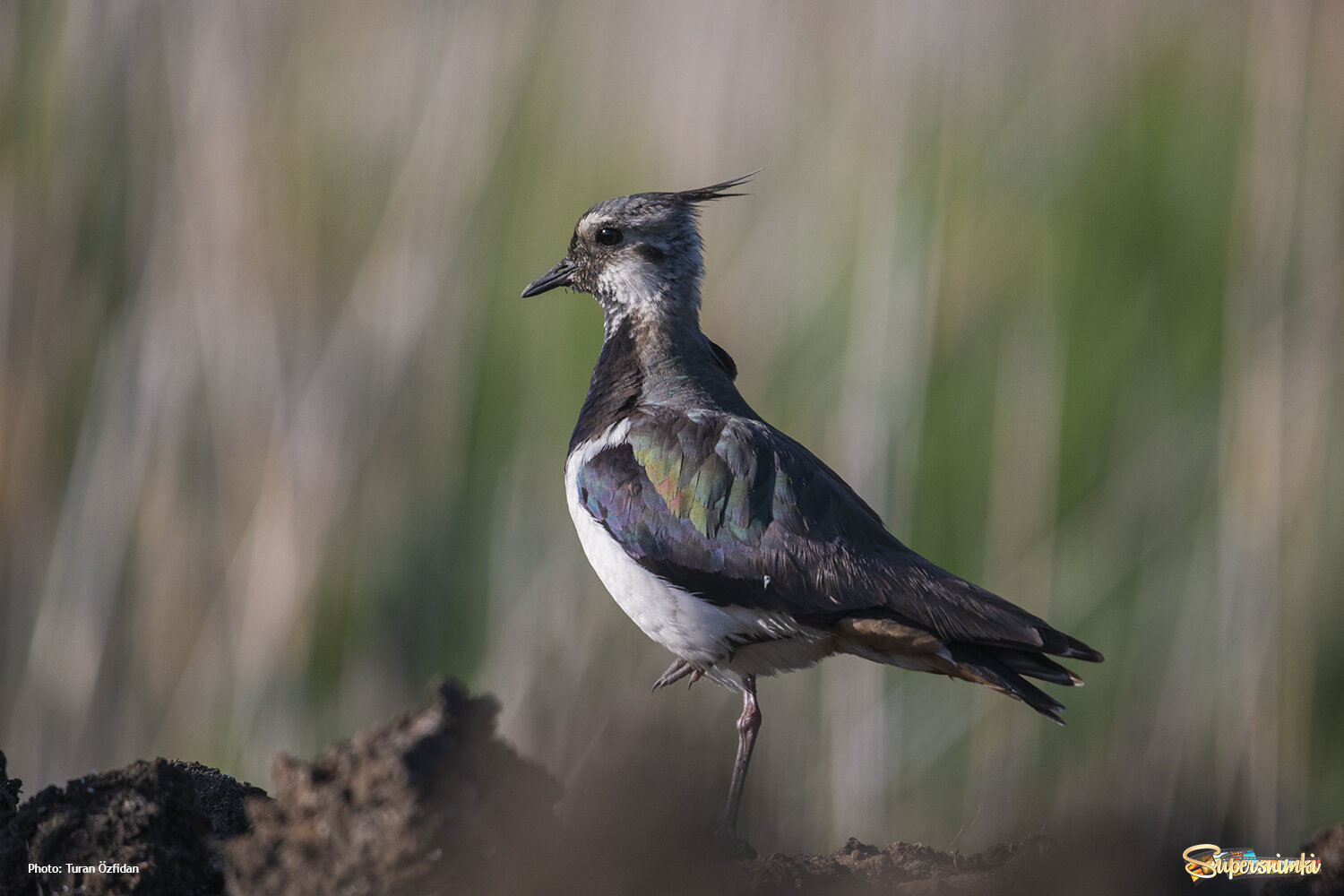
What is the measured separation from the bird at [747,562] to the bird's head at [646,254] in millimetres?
220

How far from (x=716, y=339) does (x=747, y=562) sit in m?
2.14

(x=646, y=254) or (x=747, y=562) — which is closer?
(x=747, y=562)

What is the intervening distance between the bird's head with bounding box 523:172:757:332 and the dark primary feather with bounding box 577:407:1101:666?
0.58m

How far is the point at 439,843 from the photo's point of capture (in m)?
1.95

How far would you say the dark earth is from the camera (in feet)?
6.46

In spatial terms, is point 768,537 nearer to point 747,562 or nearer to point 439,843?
point 747,562

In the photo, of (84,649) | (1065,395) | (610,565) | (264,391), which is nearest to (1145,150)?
(1065,395)

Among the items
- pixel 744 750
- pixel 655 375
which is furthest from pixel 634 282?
pixel 744 750

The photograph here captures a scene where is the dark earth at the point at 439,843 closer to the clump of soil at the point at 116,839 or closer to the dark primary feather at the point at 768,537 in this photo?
the clump of soil at the point at 116,839

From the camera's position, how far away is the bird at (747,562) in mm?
3047

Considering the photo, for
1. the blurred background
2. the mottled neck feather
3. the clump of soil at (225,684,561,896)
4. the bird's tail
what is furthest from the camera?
the blurred background

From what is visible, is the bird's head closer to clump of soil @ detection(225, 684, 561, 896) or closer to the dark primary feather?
the dark primary feather

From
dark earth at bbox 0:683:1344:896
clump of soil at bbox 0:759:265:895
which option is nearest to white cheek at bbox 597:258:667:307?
dark earth at bbox 0:683:1344:896

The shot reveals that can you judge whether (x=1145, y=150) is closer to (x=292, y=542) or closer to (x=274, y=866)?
(x=292, y=542)
